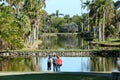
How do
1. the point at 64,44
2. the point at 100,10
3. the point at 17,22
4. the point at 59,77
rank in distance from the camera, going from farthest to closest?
the point at 100,10
the point at 64,44
the point at 17,22
the point at 59,77

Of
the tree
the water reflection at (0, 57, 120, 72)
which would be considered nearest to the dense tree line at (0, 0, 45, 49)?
the tree

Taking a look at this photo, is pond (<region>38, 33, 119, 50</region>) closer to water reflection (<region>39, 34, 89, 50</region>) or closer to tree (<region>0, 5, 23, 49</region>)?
water reflection (<region>39, 34, 89, 50</region>)

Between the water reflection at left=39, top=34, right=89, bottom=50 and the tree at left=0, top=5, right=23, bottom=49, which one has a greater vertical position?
the tree at left=0, top=5, right=23, bottom=49

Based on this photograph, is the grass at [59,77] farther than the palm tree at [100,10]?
No

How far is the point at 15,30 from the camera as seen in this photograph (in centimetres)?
5972

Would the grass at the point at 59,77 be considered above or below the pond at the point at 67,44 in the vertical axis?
below

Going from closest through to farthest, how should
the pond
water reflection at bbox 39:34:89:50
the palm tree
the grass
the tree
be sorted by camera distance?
the grass → the tree → the pond → water reflection at bbox 39:34:89:50 → the palm tree

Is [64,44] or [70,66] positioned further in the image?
[64,44]

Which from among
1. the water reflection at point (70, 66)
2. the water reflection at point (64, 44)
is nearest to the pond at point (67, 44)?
the water reflection at point (64, 44)

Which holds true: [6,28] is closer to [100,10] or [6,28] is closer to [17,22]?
[17,22]

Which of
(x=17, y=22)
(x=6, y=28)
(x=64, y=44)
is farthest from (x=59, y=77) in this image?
(x=64, y=44)

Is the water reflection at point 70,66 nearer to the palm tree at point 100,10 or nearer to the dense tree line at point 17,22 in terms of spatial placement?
the dense tree line at point 17,22

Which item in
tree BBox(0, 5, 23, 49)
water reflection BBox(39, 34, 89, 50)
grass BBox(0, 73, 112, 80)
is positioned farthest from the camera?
water reflection BBox(39, 34, 89, 50)

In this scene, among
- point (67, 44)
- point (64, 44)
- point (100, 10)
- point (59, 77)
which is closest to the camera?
point (59, 77)
